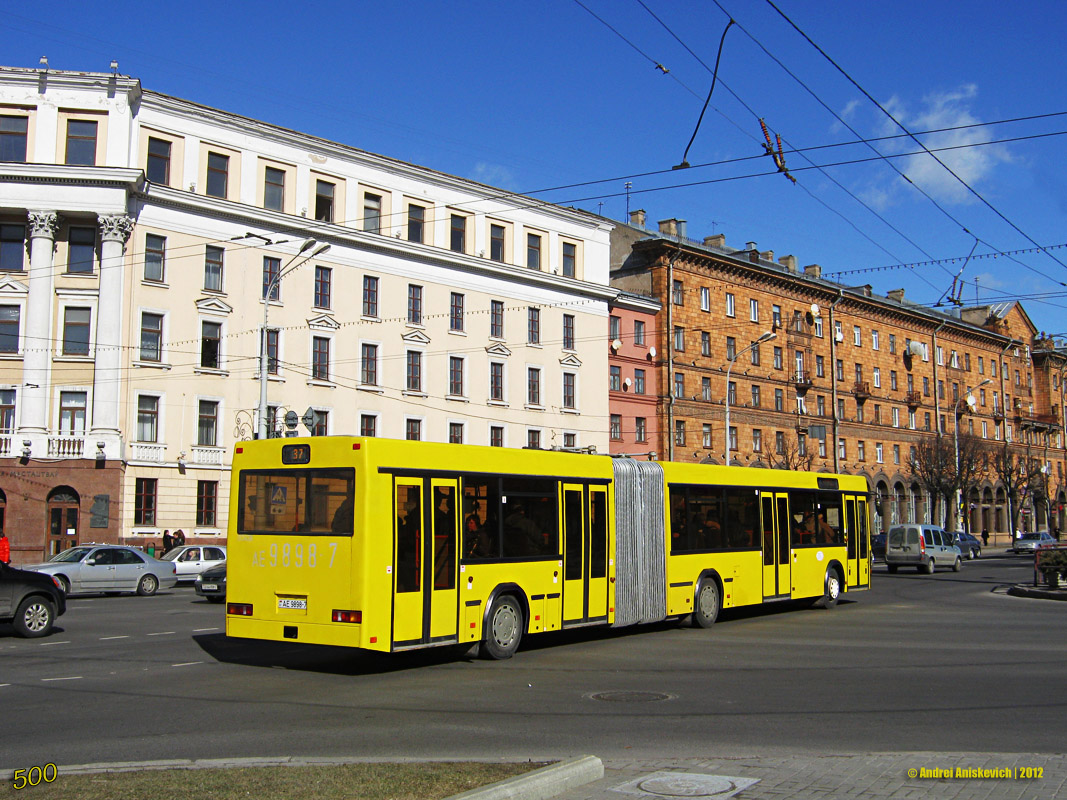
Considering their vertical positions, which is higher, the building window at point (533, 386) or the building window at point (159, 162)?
the building window at point (159, 162)

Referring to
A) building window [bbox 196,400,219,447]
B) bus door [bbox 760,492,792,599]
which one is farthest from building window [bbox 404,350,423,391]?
bus door [bbox 760,492,792,599]

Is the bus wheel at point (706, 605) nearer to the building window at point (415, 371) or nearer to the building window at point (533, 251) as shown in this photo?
the building window at point (415, 371)

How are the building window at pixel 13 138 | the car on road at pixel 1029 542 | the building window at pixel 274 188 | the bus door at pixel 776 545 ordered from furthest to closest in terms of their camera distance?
the car on road at pixel 1029 542
the building window at pixel 274 188
the building window at pixel 13 138
the bus door at pixel 776 545

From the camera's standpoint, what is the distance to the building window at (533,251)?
5250 centimetres

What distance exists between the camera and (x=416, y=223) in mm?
47719

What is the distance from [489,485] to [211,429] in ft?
97.4

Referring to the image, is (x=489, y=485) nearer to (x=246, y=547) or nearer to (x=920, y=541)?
(x=246, y=547)

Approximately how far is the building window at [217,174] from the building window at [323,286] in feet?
16.8

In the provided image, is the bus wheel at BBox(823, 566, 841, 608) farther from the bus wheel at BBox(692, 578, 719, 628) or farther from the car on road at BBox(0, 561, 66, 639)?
the car on road at BBox(0, 561, 66, 639)

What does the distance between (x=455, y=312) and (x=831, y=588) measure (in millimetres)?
29139

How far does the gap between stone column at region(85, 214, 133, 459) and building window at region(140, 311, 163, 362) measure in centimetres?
100

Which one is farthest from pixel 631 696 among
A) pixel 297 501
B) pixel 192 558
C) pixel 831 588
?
pixel 192 558

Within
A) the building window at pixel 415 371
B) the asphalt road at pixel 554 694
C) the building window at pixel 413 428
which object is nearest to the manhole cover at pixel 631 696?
the asphalt road at pixel 554 694

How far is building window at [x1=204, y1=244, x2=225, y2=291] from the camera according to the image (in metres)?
41.0
